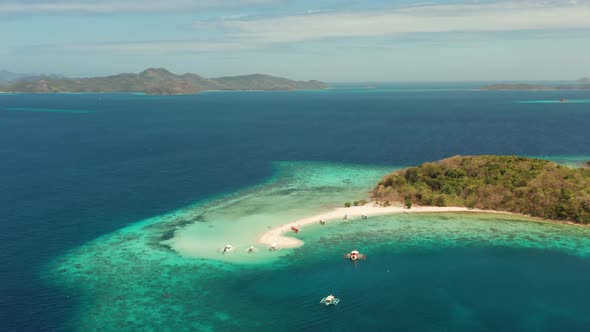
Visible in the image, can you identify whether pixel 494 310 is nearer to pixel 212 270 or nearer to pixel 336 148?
pixel 212 270

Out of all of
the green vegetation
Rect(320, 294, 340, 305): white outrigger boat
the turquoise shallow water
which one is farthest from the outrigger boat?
the green vegetation

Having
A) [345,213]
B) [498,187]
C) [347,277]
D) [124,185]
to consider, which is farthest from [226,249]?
[498,187]

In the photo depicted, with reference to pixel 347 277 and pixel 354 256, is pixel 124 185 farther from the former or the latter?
→ pixel 347 277

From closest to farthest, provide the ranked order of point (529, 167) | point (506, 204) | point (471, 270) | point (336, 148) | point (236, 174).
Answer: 1. point (471, 270)
2. point (506, 204)
3. point (529, 167)
4. point (236, 174)
5. point (336, 148)

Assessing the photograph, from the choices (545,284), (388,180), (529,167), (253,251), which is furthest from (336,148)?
(545,284)

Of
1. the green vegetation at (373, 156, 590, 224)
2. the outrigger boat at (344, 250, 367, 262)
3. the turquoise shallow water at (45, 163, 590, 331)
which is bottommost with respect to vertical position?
the turquoise shallow water at (45, 163, 590, 331)

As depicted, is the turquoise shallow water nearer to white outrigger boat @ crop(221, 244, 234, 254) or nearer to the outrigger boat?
the outrigger boat
